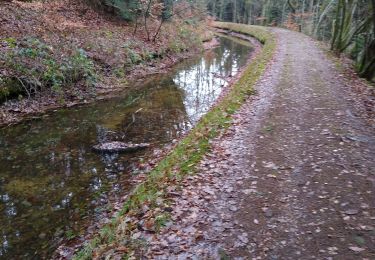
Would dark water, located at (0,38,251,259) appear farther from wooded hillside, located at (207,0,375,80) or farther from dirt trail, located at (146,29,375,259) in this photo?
wooded hillside, located at (207,0,375,80)

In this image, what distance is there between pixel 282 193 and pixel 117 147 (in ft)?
18.1

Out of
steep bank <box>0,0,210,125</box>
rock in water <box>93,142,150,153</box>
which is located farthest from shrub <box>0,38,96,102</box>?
rock in water <box>93,142,150,153</box>

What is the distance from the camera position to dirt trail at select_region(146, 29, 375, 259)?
5473 millimetres

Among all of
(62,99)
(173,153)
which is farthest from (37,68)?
(173,153)

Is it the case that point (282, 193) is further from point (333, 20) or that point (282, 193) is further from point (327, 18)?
point (327, 18)

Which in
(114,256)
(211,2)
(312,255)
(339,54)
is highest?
(211,2)

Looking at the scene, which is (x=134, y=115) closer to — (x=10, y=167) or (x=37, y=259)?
(x=10, y=167)

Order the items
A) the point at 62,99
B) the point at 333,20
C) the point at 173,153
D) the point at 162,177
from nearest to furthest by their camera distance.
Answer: the point at 162,177 → the point at 173,153 → the point at 62,99 → the point at 333,20

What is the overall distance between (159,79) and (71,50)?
17.0 ft

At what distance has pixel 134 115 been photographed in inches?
545

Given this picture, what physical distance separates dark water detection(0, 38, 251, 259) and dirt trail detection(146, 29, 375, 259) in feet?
7.64

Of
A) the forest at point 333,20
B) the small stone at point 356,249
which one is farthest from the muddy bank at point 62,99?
the small stone at point 356,249

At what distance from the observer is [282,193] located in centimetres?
678

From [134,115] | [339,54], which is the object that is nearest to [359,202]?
[134,115]
